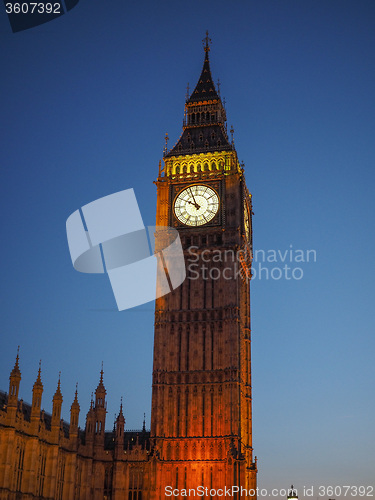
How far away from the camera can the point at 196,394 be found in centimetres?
7412

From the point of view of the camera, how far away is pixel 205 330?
76.9m

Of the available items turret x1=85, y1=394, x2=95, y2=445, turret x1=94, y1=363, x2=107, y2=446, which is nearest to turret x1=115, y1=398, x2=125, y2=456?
turret x1=94, y1=363, x2=107, y2=446

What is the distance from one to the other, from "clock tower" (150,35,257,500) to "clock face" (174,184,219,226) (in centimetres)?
11

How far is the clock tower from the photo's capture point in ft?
234

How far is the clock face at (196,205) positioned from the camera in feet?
269

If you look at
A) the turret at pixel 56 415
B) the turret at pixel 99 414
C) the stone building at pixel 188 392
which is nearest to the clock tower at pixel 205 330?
the stone building at pixel 188 392

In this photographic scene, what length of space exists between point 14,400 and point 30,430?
14.3 ft

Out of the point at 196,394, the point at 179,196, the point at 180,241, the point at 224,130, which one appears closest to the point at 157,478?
the point at 196,394

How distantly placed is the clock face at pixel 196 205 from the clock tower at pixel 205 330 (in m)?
0.11

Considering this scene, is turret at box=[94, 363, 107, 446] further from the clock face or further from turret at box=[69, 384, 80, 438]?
the clock face

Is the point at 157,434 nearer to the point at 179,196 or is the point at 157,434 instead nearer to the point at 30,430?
the point at 30,430

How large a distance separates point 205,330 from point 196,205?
14.9m

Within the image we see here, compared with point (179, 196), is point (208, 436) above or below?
below

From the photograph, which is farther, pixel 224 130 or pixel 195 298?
pixel 224 130
